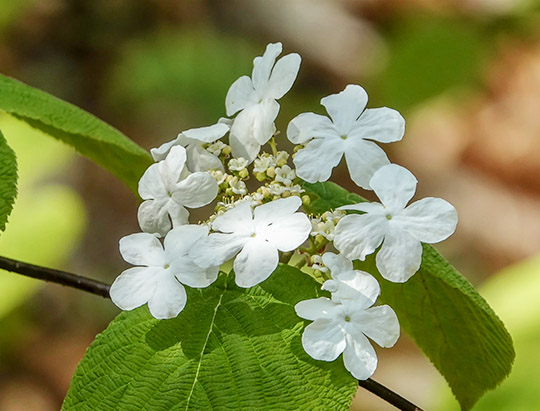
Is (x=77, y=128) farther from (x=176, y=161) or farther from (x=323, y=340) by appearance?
(x=323, y=340)

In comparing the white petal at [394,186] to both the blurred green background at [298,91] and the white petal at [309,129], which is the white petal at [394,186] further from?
the blurred green background at [298,91]

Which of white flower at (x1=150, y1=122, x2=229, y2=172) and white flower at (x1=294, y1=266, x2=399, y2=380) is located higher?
white flower at (x1=150, y1=122, x2=229, y2=172)

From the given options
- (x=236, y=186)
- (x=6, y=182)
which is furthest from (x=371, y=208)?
(x=6, y=182)

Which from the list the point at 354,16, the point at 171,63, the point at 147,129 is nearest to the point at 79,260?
the point at 147,129

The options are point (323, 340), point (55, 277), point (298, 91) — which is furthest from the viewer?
point (298, 91)

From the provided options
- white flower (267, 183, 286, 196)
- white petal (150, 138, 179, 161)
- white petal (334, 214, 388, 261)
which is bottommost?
white petal (334, 214, 388, 261)

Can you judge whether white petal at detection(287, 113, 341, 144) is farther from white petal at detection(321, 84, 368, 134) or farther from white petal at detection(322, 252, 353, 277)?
white petal at detection(322, 252, 353, 277)

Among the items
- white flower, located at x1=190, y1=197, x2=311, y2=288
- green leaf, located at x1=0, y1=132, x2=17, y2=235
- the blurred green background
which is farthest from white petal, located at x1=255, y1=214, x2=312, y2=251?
the blurred green background
